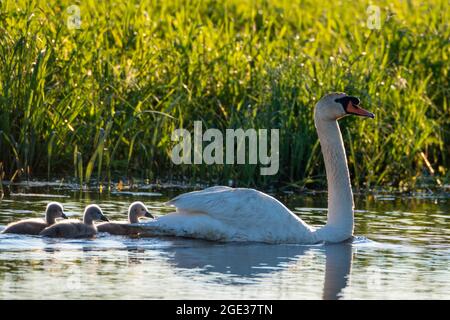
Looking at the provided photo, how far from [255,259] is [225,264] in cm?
39

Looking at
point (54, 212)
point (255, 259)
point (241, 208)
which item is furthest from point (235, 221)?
point (54, 212)

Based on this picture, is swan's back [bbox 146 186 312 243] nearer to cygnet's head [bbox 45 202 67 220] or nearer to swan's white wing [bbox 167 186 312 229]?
swan's white wing [bbox 167 186 312 229]

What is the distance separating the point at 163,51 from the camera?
50.3ft

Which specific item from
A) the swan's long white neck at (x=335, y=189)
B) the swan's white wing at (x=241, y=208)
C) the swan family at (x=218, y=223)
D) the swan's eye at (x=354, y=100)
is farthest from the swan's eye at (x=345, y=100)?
the swan's white wing at (x=241, y=208)

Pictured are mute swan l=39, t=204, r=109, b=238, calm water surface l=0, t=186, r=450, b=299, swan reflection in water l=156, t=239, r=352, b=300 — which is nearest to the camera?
calm water surface l=0, t=186, r=450, b=299

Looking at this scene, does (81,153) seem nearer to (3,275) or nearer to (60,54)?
(60,54)

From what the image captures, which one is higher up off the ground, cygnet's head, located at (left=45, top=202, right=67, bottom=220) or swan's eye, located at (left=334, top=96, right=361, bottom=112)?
swan's eye, located at (left=334, top=96, right=361, bottom=112)

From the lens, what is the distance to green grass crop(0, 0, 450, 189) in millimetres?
13898

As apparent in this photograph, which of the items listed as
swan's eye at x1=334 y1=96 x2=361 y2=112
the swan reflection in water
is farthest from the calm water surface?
swan's eye at x1=334 y1=96 x2=361 y2=112

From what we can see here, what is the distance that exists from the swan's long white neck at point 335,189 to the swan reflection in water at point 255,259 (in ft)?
0.38

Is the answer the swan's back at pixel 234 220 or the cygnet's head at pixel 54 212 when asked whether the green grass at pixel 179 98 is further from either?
the swan's back at pixel 234 220

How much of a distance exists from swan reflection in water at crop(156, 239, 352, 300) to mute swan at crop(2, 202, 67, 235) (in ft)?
3.34

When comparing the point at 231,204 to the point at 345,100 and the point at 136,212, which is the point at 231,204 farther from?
the point at 345,100
